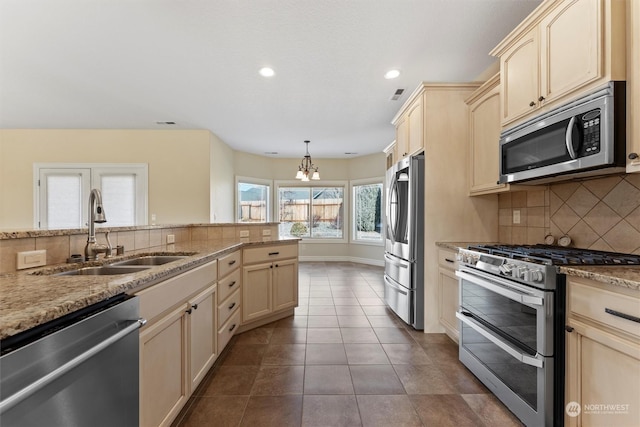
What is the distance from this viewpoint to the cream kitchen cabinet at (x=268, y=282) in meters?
2.79

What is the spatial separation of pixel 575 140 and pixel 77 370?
7.79ft

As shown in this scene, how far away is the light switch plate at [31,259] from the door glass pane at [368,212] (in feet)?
18.8

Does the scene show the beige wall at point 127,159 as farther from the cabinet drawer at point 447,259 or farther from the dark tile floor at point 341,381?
the cabinet drawer at point 447,259

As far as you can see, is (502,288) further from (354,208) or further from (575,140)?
(354,208)

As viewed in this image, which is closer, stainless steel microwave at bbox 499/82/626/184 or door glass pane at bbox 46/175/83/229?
stainless steel microwave at bbox 499/82/626/184

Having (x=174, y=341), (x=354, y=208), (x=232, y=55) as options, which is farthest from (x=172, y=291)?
(x=354, y=208)

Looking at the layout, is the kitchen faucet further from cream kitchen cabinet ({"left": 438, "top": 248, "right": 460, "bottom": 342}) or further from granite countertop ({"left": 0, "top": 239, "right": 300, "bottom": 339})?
cream kitchen cabinet ({"left": 438, "top": 248, "right": 460, "bottom": 342})

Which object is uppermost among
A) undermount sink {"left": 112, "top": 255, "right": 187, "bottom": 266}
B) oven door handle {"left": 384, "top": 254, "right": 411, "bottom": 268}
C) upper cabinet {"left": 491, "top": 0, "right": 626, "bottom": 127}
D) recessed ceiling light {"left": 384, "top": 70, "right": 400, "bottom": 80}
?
recessed ceiling light {"left": 384, "top": 70, "right": 400, "bottom": 80}

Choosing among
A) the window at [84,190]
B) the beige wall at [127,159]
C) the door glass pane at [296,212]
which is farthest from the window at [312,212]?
the window at [84,190]

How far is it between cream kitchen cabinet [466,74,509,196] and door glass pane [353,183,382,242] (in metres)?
3.82

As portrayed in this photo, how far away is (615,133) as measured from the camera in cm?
134

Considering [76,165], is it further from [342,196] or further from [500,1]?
[500,1]
